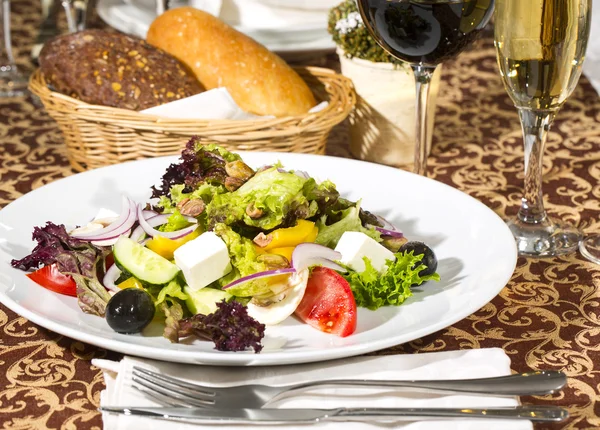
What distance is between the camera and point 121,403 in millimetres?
1095

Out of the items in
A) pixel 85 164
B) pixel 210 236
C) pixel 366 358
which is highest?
pixel 210 236

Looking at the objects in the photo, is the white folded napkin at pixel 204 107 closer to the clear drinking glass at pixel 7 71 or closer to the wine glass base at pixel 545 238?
the wine glass base at pixel 545 238

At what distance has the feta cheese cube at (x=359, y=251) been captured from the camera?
1.39 metres

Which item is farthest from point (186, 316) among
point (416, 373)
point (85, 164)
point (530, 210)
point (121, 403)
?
point (85, 164)

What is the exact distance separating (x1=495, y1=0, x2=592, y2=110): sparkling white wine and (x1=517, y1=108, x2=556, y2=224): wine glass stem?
44 millimetres

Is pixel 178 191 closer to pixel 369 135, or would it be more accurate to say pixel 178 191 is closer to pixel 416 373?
pixel 416 373

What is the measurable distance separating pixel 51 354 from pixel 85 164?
901mm

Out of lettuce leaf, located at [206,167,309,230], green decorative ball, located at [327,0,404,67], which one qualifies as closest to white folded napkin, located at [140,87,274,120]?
green decorative ball, located at [327,0,404,67]

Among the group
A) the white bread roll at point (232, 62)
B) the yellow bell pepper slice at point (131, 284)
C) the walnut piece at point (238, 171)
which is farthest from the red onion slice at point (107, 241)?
the white bread roll at point (232, 62)

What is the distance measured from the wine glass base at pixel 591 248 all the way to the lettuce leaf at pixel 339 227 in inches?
17.8

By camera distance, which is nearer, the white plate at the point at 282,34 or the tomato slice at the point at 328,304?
the tomato slice at the point at 328,304

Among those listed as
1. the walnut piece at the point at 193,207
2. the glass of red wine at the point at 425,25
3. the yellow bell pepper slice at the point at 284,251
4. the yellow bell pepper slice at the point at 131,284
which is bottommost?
the yellow bell pepper slice at the point at 131,284

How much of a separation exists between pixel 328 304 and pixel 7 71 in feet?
6.50

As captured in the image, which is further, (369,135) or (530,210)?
(369,135)
